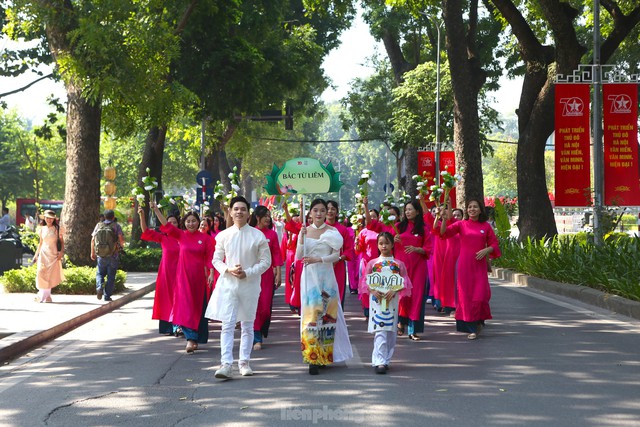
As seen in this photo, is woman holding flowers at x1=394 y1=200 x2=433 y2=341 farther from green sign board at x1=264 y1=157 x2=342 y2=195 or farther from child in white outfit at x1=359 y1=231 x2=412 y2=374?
green sign board at x1=264 y1=157 x2=342 y2=195

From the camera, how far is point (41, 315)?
14.0 meters

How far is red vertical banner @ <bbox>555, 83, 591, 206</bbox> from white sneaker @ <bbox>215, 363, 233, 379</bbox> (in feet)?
42.3

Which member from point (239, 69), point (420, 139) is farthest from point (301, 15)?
point (239, 69)

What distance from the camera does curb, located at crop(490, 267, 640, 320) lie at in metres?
14.0

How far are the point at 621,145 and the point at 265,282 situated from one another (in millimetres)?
9937

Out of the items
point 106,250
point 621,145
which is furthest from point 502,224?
point 106,250

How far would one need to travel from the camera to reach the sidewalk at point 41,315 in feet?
36.5

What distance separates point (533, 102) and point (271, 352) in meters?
16.9

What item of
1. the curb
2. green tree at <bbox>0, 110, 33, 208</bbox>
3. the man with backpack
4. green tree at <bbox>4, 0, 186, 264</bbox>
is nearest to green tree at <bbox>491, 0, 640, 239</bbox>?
the curb

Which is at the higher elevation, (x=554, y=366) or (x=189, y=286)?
(x=189, y=286)

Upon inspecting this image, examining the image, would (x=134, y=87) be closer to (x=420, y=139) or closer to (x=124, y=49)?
(x=124, y=49)

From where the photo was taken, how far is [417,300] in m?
11.7

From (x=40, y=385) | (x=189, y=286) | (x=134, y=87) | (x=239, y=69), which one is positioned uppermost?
(x=239, y=69)

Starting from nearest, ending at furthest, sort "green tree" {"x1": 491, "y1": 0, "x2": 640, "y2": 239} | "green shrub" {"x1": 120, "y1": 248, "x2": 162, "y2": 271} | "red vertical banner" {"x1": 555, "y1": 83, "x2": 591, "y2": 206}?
"red vertical banner" {"x1": 555, "y1": 83, "x2": 591, "y2": 206} < "green tree" {"x1": 491, "y1": 0, "x2": 640, "y2": 239} < "green shrub" {"x1": 120, "y1": 248, "x2": 162, "y2": 271}
